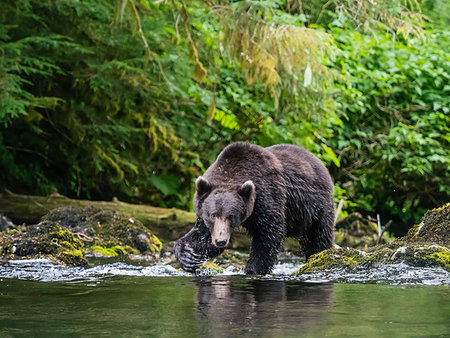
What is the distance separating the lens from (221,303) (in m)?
4.43

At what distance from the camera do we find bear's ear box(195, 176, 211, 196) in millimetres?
6500

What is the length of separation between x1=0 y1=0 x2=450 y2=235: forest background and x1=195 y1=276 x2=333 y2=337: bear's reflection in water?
439 cm

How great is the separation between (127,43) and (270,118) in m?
3.52

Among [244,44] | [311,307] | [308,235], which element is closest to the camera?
[311,307]

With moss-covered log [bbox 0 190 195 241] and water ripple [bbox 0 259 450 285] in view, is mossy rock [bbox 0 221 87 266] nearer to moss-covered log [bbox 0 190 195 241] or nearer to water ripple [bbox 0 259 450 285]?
water ripple [bbox 0 259 450 285]

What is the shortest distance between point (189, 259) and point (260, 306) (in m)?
2.56

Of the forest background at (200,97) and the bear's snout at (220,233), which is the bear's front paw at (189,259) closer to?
the bear's snout at (220,233)

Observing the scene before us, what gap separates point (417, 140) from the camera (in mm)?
13656

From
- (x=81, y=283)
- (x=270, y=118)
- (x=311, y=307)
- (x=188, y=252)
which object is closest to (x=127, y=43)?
(x=270, y=118)

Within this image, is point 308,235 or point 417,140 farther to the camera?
point 417,140

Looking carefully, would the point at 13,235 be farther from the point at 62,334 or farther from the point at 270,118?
the point at 270,118

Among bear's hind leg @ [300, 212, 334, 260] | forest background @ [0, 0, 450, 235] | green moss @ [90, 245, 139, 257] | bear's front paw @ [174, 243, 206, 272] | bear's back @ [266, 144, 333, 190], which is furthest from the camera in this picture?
forest background @ [0, 0, 450, 235]

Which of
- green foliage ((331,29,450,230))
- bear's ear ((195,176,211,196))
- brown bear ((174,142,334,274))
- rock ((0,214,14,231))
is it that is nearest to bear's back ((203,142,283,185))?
brown bear ((174,142,334,274))

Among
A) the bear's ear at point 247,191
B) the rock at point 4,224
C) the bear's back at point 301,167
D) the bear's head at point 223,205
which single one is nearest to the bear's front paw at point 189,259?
the bear's head at point 223,205
